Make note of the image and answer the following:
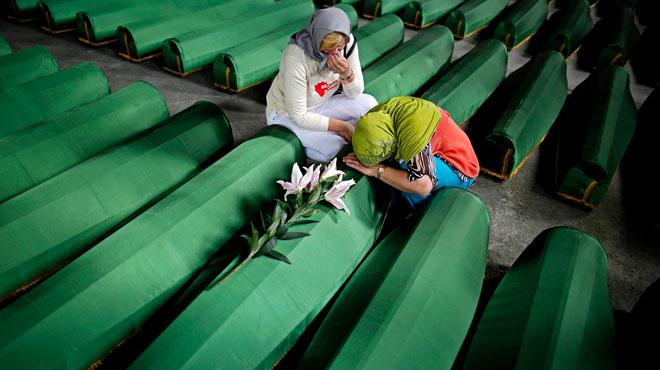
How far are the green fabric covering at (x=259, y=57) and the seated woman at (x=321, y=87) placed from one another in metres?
1.33

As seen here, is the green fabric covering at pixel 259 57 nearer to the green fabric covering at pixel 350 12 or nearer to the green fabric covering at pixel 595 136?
the green fabric covering at pixel 350 12

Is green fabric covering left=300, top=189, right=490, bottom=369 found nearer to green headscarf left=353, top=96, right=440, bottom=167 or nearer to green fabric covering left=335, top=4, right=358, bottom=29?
green headscarf left=353, top=96, right=440, bottom=167

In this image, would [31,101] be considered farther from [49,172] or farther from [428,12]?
[428,12]

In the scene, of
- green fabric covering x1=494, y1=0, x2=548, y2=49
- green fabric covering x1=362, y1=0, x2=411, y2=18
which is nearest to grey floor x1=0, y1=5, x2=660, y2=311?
green fabric covering x1=494, y1=0, x2=548, y2=49

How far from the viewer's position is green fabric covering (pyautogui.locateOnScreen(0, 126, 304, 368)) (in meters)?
1.64

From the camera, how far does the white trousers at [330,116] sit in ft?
9.24

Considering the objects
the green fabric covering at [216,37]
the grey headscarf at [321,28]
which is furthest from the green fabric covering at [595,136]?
the green fabric covering at [216,37]

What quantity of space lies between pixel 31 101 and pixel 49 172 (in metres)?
0.86

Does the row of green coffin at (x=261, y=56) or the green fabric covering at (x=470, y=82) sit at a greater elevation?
the row of green coffin at (x=261, y=56)

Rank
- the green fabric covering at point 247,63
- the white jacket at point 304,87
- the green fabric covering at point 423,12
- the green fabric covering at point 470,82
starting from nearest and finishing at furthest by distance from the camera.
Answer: the white jacket at point 304,87, the green fabric covering at point 470,82, the green fabric covering at point 247,63, the green fabric covering at point 423,12

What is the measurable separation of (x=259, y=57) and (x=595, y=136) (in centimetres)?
292

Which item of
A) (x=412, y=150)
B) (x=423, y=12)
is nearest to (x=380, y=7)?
(x=423, y=12)

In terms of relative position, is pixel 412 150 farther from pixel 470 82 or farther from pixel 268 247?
pixel 470 82

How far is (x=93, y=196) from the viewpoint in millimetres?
2318
